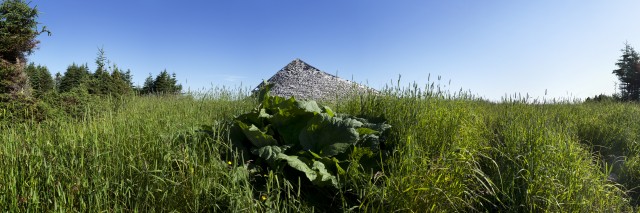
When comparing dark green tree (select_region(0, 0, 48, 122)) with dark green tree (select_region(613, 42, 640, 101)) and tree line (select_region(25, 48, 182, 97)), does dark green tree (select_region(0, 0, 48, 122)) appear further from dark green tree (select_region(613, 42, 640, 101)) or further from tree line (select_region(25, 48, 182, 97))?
dark green tree (select_region(613, 42, 640, 101))

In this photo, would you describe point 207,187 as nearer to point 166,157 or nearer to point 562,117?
point 166,157

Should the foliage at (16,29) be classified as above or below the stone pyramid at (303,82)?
above

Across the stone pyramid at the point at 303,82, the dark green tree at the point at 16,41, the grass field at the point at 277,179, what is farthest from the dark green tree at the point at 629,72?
the dark green tree at the point at 16,41

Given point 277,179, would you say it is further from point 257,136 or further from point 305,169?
point 257,136

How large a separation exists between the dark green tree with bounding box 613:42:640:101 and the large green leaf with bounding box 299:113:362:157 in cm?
2938

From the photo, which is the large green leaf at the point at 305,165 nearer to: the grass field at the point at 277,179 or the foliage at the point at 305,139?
the foliage at the point at 305,139

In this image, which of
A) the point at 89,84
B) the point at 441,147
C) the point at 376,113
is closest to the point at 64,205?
the point at 441,147

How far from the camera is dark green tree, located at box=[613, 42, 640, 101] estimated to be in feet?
83.4

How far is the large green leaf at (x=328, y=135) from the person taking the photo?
10.7 feet

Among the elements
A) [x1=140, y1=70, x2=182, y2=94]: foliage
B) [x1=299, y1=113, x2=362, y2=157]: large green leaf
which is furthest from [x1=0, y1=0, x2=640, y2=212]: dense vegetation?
[x1=140, y1=70, x2=182, y2=94]: foliage

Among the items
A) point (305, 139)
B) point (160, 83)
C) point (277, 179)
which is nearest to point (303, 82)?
point (305, 139)

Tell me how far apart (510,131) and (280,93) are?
7.14 metres

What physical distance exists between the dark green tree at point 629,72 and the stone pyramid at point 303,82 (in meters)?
23.8

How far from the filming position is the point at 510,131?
4.02 meters
